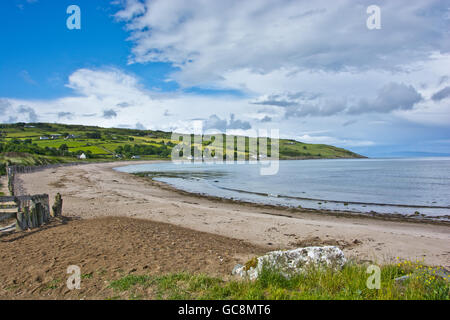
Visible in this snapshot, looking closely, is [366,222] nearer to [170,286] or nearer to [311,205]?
[311,205]

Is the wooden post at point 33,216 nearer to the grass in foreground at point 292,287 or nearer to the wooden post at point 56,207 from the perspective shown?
the wooden post at point 56,207

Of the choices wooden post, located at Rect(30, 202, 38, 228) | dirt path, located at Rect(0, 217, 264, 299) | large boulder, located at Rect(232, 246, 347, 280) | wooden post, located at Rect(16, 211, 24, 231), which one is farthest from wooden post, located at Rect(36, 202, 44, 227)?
large boulder, located at Rect(232, 246, 347, 280)

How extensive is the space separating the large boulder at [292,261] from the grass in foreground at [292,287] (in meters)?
0.33

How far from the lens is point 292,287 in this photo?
19.8 feet

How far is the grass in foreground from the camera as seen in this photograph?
5305mm

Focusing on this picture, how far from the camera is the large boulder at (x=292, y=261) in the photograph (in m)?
6.69

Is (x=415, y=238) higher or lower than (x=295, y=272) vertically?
lower

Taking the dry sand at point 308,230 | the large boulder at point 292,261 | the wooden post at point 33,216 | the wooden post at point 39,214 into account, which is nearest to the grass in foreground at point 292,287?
the large boulder at point 292,261

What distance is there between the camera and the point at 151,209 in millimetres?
20281

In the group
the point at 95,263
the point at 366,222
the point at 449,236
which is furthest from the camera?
the point at 366,222

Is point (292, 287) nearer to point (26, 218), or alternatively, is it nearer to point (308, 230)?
point (308, 230)

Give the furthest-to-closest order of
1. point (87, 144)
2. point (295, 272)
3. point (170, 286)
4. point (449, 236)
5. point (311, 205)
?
point (87, 144) → point (311, 205) → point (449, 236) → point (295, 272) → point (170, 286)
